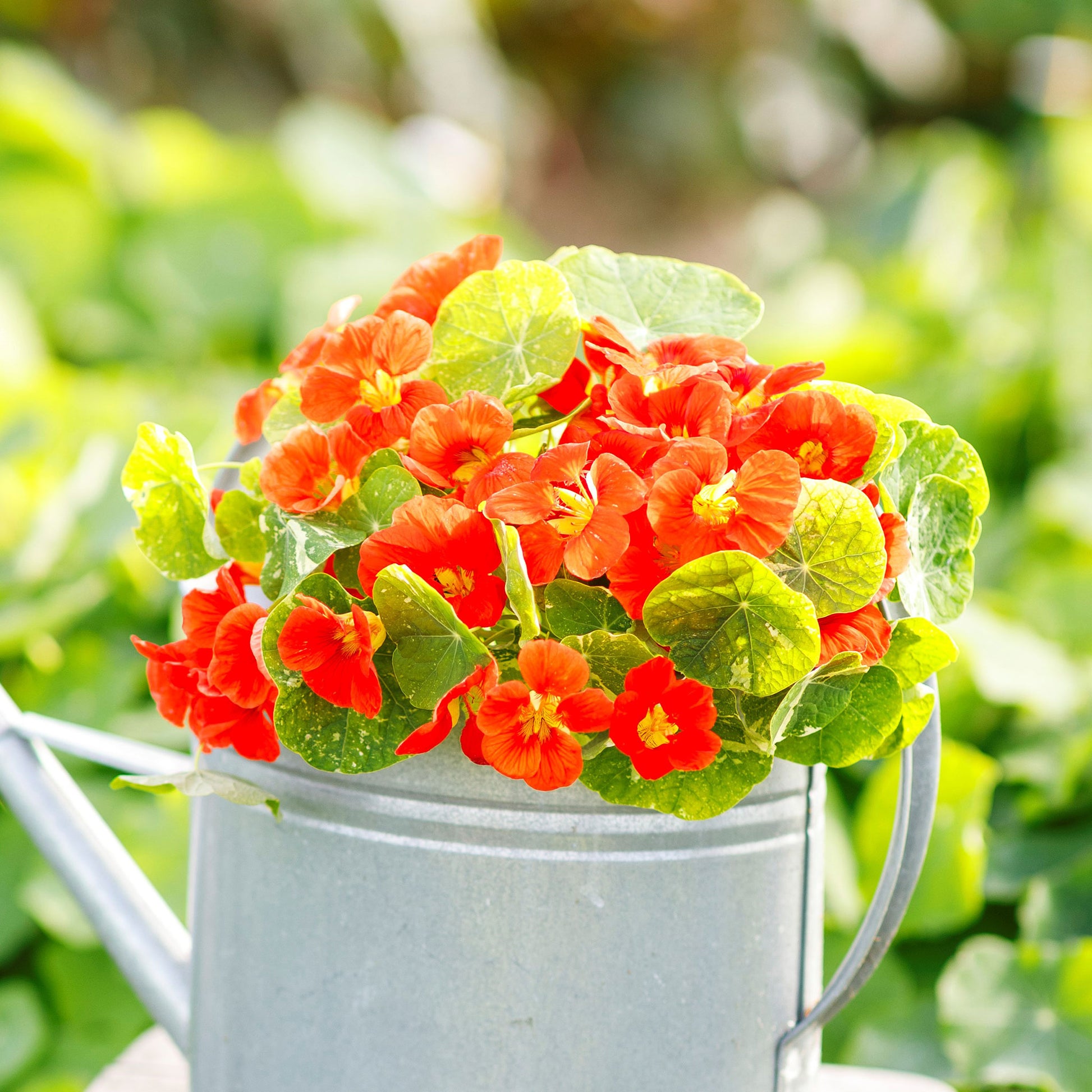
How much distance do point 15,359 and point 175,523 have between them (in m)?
0.89

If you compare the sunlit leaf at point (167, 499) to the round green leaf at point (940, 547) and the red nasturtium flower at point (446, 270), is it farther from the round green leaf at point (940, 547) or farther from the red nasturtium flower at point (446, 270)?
the round green leaf at point (940, 547)

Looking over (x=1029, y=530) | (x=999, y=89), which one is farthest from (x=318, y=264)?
(x=999, y=89)

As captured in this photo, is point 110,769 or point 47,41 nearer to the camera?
point 110,769

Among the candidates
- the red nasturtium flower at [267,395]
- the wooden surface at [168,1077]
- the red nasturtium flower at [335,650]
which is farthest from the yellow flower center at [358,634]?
the wooden surface at [168,1077]

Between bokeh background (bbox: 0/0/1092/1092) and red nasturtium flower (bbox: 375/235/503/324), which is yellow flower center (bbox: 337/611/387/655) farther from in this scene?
bokeh background (bbox: 0/0/1092/1092)

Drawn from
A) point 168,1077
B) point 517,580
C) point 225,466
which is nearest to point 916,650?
point 517,580

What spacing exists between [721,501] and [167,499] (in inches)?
7.6

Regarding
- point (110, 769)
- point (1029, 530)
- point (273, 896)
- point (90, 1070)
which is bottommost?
point (90, 1070)

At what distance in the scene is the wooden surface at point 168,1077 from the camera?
575 millimetres

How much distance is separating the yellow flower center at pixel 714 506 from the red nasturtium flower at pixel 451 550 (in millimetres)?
59

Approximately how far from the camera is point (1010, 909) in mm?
917

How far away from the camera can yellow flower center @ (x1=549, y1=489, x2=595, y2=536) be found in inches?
13.0

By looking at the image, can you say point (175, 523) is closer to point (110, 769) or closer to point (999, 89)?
point (110, 769)

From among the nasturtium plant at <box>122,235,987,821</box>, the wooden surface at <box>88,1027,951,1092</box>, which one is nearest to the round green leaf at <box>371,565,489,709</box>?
the nasturtium plant at <box>122,235,987,821</box>
